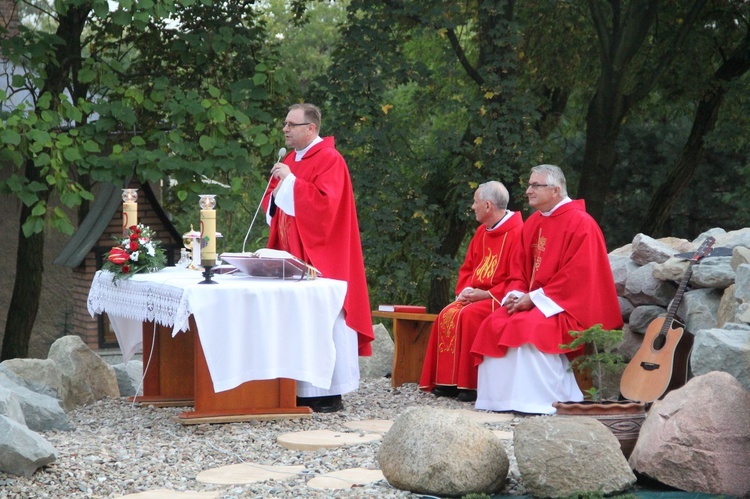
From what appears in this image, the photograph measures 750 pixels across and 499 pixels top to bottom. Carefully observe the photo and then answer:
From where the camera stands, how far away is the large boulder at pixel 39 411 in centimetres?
677

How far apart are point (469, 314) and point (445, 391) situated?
634mm

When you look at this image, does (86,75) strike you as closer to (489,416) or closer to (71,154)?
(71,154)

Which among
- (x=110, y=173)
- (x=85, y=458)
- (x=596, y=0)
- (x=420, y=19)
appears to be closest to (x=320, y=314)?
(x=85, y=458)

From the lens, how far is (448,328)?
26.8 feet

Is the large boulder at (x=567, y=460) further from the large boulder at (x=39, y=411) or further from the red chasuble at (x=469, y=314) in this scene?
the large boulder at (x=39, y=411)

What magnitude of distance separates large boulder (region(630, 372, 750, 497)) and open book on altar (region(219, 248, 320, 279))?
254 centimetres

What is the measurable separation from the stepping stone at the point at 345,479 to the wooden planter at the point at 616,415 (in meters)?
0.96

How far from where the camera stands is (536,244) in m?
8.09

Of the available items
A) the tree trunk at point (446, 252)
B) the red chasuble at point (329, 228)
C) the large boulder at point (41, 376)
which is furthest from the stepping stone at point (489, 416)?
the tree trunk at point (446, 252)

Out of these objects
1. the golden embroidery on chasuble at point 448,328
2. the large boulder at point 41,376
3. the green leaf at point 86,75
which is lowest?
the large boulder at point 41,376

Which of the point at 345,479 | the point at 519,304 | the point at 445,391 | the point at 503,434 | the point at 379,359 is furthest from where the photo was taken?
the point at 379,359

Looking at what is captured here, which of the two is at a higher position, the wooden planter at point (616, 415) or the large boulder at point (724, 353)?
the large boulder at point (724, 353)

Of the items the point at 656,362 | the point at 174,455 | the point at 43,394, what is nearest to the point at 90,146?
the point at 43,394

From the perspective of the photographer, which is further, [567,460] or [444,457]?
[444,457]
